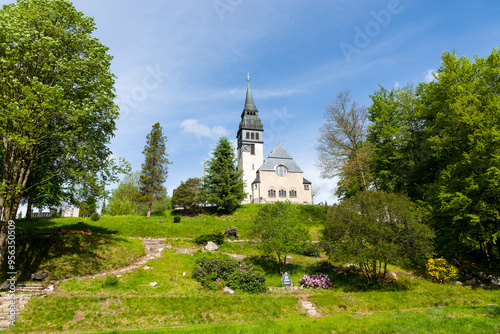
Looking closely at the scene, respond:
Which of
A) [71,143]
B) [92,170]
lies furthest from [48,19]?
[92,170]

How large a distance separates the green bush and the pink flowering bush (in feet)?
11.3

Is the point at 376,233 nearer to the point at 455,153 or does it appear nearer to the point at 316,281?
the point at 316,281

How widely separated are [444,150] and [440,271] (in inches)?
444

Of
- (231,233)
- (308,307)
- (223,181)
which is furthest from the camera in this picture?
(223,181)

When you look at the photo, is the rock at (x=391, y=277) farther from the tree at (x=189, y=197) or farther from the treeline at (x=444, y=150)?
the tree at (x=189, y=197)

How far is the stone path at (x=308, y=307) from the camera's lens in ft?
54.9

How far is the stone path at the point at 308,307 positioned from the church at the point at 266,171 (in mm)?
34519

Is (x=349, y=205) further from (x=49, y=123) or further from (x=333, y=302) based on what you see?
(x=49, y=123)

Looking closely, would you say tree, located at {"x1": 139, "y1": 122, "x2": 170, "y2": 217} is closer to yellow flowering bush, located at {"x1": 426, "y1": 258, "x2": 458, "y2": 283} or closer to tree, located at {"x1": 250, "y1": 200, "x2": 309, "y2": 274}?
tree, located at {"x1": 250, "y1": 200, "x2": 309, "y2": 274}

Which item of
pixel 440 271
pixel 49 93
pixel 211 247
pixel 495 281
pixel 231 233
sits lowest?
pixel 495 281

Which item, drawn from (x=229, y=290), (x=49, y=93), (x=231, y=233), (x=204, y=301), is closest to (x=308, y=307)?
(x=229, y=290)

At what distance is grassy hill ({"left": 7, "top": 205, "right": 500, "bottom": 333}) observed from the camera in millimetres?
12781

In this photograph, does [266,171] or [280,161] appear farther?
[280,161]

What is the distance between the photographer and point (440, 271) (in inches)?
858
